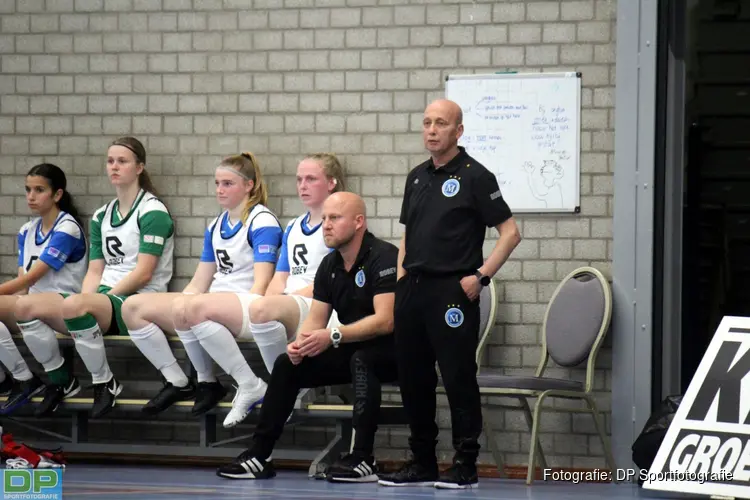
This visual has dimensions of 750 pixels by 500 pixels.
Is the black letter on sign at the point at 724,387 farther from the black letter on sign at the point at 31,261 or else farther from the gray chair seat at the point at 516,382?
the black letter on sign at the point at 31,261

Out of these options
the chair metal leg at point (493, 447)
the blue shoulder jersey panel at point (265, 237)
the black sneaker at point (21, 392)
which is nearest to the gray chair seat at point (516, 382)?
the chair metal leg at point (493, 447)

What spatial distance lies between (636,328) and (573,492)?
4.08 feet

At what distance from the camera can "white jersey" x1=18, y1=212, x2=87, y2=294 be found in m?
7.20

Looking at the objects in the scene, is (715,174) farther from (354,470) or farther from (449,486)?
(354,470)

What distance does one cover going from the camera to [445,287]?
17.7 feet

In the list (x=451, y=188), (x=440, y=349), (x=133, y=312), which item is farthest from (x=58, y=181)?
(x=440, y=349)

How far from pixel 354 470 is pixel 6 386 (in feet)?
8.01

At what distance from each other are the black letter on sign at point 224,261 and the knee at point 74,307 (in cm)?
77

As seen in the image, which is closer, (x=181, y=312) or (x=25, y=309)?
(x=181, y=312)

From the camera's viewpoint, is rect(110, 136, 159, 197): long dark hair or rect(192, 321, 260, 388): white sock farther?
rect(110, 136, 159, 197): long dark hair

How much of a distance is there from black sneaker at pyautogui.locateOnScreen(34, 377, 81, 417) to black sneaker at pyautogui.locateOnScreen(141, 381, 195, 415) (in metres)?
0.53

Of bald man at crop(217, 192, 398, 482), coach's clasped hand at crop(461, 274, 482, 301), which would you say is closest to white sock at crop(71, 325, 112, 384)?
bald man at crop(217, 192, 398, 482)

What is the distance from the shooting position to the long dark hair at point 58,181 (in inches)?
286

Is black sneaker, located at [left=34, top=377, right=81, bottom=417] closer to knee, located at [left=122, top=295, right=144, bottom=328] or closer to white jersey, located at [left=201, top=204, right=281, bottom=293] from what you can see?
knee, located at [left=122, top=295, right=144, bottom=328]
